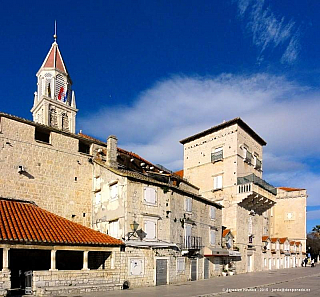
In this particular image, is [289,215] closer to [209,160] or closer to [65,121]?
[209,160]

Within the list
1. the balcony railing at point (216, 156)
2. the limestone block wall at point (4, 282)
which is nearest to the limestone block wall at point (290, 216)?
the balcony railing at point (216, 156)

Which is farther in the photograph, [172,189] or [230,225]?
[230,225]

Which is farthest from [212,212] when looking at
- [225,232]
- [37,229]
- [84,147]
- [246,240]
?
[37,229]

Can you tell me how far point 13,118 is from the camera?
22.1 m

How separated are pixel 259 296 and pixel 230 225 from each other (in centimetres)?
1805

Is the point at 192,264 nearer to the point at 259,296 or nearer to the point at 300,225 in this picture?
the point at 259,296

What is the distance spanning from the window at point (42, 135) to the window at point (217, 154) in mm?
18421

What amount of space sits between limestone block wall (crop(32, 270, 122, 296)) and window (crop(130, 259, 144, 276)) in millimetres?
1218

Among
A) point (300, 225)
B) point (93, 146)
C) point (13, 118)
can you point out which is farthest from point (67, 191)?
point (300, 225)

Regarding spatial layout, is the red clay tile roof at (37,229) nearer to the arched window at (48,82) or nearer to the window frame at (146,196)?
the window frame at (146,196)

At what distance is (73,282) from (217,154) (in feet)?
75.2

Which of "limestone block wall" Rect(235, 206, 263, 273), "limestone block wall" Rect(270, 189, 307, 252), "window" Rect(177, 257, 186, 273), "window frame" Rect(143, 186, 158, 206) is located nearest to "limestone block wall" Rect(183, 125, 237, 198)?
"limestone block wall" Rect(235, 206, 263, 273)

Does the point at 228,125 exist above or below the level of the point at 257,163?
above

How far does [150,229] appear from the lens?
22.4 metres
